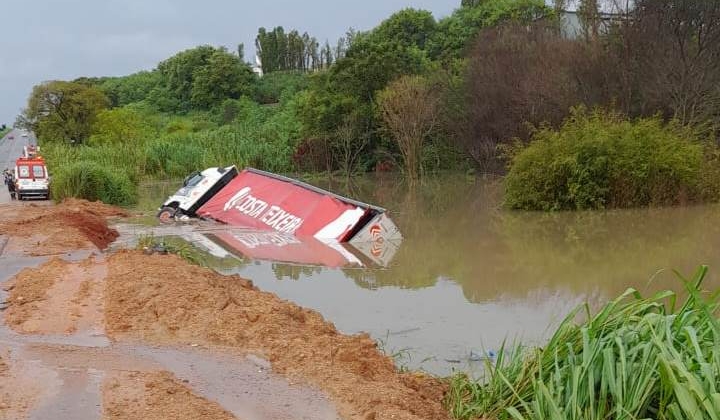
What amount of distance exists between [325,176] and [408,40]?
2527 cm

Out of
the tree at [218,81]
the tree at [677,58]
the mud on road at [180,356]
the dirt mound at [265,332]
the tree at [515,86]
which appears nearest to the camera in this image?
the mud on road at [180,356]

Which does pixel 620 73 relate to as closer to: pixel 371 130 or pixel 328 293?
pixel 371 130

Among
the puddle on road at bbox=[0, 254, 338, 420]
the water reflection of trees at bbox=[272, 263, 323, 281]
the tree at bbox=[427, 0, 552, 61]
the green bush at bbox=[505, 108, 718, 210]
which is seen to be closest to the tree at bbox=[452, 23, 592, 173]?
the green bush at bbox=[505, 108, 718, 210]

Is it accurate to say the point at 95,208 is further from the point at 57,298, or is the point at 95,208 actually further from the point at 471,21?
the point at 471,21

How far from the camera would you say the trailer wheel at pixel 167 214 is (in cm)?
1884

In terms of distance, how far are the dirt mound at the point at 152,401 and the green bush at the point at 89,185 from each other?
1945 centimetres

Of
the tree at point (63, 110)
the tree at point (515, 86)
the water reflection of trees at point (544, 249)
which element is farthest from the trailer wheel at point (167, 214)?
the tree at point (63, 110)

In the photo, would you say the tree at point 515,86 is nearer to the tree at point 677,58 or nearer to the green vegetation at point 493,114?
the green vegetation at point 493,114

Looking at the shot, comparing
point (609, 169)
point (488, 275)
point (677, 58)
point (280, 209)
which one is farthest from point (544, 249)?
point (677, 58)

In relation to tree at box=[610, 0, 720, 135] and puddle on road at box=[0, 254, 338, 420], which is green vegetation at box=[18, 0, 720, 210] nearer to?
tree at box=[610, 0, 720, 135]

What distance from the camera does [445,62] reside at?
4775 cm

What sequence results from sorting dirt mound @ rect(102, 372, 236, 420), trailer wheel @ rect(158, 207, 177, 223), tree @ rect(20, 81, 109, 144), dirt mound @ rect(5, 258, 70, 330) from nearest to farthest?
1. dirt mound @ rect(102, 372, 236, 420)
2. dirt mound @ rect(5, 258, 70, 330)
3. trailer wheel @ rect(158, 207, 177, 223)
4. tree @ rect(20, 81, 109, 144)

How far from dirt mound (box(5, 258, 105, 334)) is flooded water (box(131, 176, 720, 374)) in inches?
107

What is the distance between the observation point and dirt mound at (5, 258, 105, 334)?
6.72 metres
